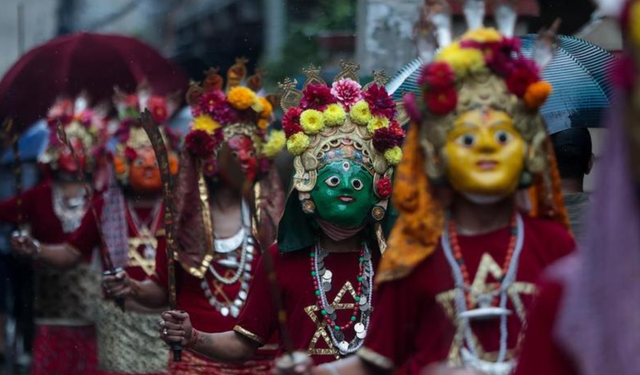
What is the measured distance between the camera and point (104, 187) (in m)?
10.8

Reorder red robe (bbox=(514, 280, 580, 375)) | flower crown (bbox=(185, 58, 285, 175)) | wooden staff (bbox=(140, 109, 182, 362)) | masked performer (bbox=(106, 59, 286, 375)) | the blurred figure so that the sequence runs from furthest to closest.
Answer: flower crown (bbox=(185, 58, 285, 175)) → masked performer (bbox=(106, 59, 286, 375)) → the blurred figure → wooden staff (bbox=(140, 109, 182, 362)) → red robe (bbox=(514, 280, 580, 375))

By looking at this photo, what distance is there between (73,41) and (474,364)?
27.9 feet

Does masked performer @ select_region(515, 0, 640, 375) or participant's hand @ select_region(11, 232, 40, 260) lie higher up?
masked performer @ select_region(515, 0, 640, 375)

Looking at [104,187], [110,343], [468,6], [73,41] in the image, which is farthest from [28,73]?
[468,6]

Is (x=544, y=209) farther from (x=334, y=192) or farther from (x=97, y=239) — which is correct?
(x=97, y=239)

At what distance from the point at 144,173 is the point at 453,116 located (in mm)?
5359

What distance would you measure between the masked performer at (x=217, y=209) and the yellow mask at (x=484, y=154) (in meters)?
3.05

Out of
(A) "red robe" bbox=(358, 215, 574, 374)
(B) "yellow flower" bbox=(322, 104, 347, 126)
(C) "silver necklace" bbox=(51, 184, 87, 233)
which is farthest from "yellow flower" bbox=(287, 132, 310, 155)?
(C) "silver necklace" bbox=(51, 184, 87, 233)

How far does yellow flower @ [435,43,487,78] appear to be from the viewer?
16.6 ft

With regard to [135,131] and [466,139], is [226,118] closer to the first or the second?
[135,131]

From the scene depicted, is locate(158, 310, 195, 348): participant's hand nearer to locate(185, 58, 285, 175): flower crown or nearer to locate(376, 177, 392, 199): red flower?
locate(376, 177, 392, 199): red flower

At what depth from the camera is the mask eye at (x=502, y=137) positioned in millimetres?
5027

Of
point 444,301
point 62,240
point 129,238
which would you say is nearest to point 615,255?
point 444,301

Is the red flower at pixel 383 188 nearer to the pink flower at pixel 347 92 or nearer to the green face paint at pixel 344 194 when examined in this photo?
the green face paint at pixel 344 194
